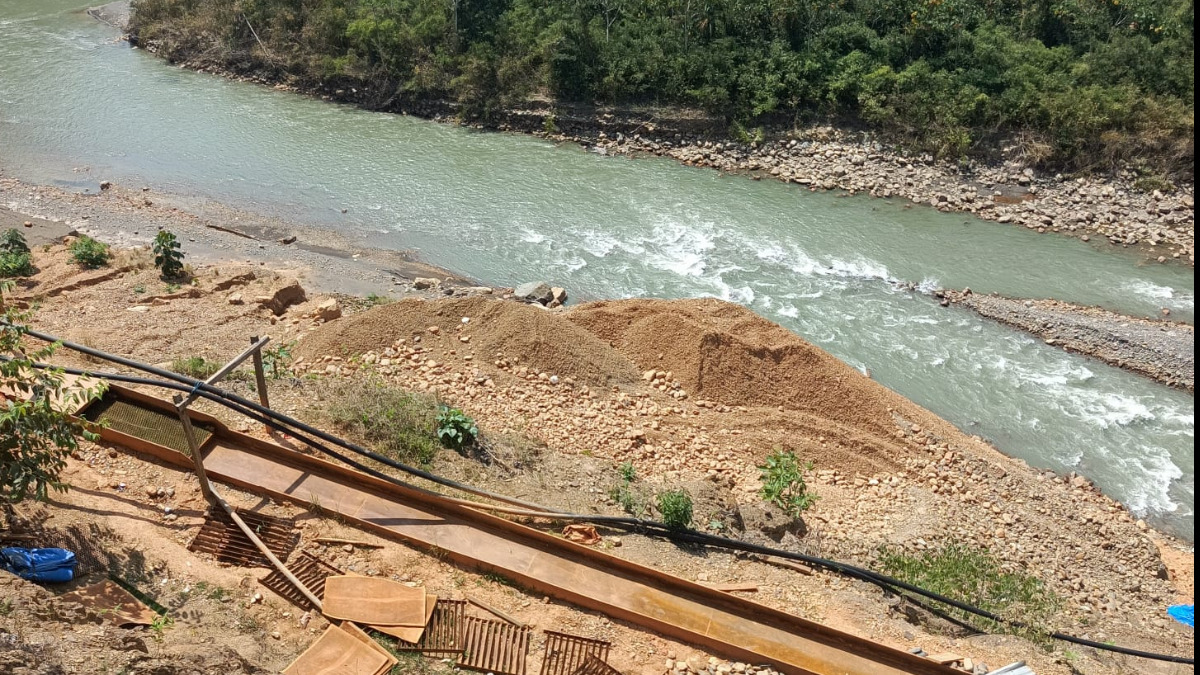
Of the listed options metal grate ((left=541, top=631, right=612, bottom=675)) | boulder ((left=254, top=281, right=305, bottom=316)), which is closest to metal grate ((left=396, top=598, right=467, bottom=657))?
metal grate ((left=541, top=631, right=612, bottom=675))

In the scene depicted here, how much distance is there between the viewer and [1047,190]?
2138 centimetres

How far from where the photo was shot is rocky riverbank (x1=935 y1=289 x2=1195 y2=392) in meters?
14.8

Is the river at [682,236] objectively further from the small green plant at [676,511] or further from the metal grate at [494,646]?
the metal grate at [494,646]

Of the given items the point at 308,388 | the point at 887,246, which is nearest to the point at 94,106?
the point at 308,388

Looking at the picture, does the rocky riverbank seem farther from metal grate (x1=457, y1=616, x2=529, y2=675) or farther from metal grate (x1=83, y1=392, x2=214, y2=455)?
metal grate (x1=83, y1=392, x2=214, y2=455)

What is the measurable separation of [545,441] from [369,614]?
373 centimetres

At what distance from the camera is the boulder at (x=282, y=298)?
13797mm

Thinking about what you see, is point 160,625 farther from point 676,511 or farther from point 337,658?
point 676,511

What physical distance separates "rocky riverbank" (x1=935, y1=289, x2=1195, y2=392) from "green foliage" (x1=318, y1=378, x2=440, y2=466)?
38.7ft

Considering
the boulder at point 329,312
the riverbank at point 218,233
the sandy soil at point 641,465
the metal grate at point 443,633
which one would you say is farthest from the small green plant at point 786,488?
the riverbank at point 218,233

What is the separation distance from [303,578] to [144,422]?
7.84 ft

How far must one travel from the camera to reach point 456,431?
8812 millimetres

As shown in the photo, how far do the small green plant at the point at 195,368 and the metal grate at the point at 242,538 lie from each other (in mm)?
2544

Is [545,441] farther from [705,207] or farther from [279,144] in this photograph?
[279,144]
